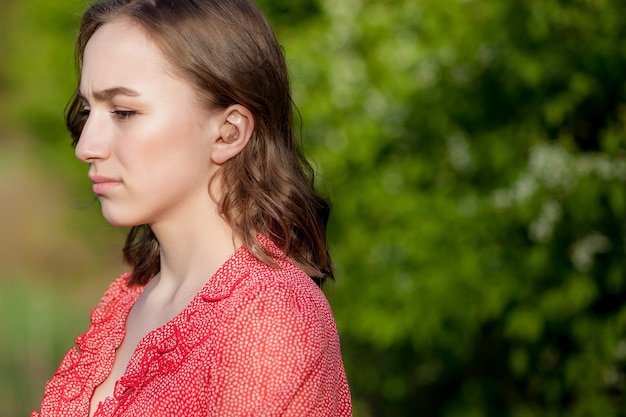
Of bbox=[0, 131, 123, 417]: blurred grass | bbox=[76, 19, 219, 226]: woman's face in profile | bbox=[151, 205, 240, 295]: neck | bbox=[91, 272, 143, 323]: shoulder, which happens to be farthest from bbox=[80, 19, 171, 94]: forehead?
bbox=[0, 131, 123, 417]: blurred grass

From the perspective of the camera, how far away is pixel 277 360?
1.52 meters

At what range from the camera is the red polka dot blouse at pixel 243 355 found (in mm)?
1512

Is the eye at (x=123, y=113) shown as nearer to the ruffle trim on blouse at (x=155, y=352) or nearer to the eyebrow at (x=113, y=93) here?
the eyebrow at (x=113, y=93)

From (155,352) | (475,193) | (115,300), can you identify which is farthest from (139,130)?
(475,193)

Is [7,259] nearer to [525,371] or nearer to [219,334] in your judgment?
[525,371]

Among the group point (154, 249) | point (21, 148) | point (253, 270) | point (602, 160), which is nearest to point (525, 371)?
point (602, 160)

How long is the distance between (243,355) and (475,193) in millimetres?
2502

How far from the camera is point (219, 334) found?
156 centimetres

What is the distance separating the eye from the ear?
0.16 metres

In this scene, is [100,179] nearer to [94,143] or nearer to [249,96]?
[94,143]

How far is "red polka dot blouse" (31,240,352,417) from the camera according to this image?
1.51m

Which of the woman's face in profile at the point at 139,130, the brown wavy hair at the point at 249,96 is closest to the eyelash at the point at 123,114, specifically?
the woman's face in profile at the point at 139,130

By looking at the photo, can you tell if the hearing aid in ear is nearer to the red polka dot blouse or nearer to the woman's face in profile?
the woman's face in profile

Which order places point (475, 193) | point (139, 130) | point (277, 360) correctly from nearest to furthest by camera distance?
point (277, 360), point (139, 130), point (475, 193)
